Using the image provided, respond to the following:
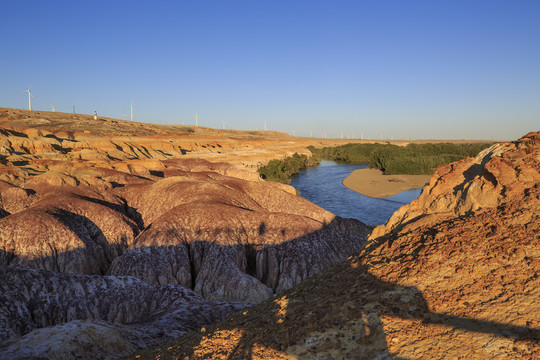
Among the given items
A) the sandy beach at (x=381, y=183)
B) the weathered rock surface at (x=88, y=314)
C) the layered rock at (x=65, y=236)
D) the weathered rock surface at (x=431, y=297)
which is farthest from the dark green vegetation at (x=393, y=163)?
the weathered rock surface at (x=431, y=297)

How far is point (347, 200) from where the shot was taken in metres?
59.0

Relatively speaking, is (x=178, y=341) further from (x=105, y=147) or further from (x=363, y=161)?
(x=363, y=161)

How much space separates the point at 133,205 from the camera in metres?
25.8

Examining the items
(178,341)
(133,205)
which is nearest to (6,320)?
(178,341)

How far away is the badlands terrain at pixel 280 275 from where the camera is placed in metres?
4.93

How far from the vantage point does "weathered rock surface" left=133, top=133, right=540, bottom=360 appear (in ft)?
14.7

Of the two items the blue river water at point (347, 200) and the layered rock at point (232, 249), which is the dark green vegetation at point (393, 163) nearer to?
the blue river water at point (347, 200)

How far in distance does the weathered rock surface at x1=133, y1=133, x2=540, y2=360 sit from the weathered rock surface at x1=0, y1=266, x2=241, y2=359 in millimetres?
1576

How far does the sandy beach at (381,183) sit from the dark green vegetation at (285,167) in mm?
13192

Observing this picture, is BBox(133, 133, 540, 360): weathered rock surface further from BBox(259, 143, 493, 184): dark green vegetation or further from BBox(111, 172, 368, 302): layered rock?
BBox(259, 143, 493, 184): dark green vegetation

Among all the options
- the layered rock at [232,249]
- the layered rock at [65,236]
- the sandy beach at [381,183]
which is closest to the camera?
the layered rock at [232,249]

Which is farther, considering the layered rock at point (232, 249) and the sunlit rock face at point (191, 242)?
the sunlit rock face at point (191, 242)

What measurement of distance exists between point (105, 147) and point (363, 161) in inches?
3337

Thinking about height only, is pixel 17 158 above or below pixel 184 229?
above
